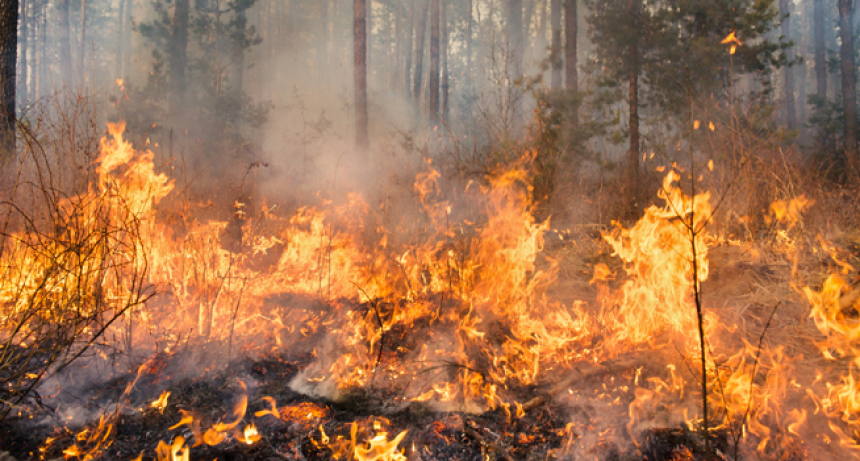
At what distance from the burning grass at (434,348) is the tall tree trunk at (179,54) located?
9577 millimetres

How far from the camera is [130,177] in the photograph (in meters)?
3.66

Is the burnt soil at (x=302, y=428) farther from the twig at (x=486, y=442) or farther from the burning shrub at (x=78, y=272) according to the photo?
the burning shrub at (x=78, y=272)

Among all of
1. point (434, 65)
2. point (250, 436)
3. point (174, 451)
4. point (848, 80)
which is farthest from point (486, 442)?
point (848, 80)

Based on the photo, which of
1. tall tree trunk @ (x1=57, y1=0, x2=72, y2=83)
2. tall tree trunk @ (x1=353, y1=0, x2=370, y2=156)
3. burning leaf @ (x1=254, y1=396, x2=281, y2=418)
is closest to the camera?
burning leaf @ (x1=254, y1=396, x2=281, y2=418)

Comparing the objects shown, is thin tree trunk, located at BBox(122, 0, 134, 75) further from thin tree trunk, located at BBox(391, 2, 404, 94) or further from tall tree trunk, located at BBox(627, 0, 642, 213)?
tall tree trunk, located at BBox(627, 0, 642, 213)

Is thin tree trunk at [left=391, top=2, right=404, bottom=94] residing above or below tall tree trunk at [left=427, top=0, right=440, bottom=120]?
above

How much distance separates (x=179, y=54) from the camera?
42.4ft

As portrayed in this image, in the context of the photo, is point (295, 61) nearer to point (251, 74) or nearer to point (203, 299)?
point (251, 74)

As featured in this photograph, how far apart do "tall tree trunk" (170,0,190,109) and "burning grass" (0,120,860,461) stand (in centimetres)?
958

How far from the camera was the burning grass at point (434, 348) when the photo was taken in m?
2.27

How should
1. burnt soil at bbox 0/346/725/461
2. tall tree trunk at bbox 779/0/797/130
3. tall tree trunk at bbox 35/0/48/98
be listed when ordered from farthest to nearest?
tall tree trunk at bbox 35/0/48/98
tall tree trunk at bbox 779/0/797/130
burnt soil at bbox 0/346/725/461

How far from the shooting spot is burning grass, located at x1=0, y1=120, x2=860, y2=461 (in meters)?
2.27

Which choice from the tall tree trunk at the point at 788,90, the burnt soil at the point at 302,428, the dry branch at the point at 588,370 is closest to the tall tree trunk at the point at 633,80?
the dry branch at the point at 588,370

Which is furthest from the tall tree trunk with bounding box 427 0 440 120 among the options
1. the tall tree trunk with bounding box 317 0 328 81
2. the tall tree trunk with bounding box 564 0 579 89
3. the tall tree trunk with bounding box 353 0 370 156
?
the tall tree trunk with bounding box 317 0 328 81
